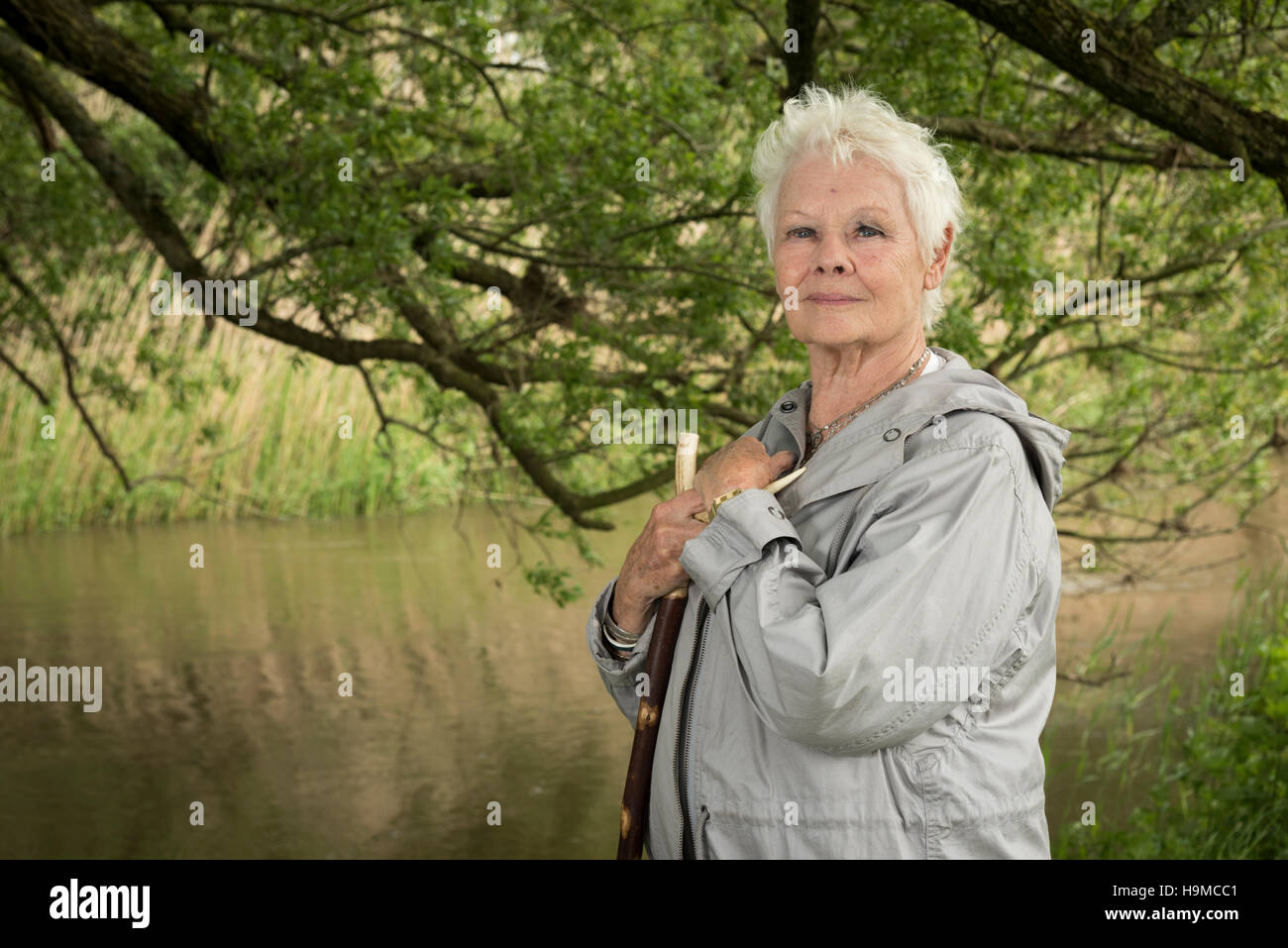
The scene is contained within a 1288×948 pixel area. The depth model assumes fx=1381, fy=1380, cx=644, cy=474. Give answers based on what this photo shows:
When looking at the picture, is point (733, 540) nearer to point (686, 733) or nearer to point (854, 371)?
point (686, 733)

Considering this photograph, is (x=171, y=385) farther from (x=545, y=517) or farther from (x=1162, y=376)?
(x=1162, y=376)

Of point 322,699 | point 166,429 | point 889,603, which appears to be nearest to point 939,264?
point 889,603

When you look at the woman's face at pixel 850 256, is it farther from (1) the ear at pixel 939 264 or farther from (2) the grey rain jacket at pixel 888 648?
(2) the grey rain jacket at pixel 888 648

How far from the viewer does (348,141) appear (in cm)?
410

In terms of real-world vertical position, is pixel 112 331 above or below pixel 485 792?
above

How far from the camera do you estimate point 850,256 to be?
181cm

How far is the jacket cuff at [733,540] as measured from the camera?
1.61 metres

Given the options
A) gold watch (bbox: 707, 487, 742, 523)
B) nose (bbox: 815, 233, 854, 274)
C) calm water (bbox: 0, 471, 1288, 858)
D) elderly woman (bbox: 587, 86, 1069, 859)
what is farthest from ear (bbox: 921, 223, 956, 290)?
calm water (bbox: 0, 471, 1288, 858)

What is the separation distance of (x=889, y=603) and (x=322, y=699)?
565cm

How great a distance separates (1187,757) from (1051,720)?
4.60ft

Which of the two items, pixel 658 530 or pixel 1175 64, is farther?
pixel 1175 64

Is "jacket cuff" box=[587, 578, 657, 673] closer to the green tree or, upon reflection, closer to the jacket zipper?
the jacket zipper

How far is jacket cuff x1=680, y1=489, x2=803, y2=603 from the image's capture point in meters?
1.61

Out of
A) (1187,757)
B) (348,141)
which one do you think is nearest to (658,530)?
(348,141)
